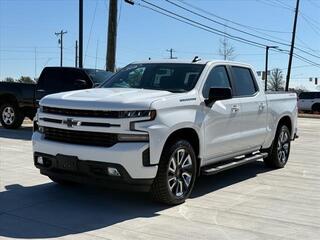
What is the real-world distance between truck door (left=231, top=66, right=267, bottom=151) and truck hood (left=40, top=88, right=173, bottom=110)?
1.83 meters

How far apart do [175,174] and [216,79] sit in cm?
178

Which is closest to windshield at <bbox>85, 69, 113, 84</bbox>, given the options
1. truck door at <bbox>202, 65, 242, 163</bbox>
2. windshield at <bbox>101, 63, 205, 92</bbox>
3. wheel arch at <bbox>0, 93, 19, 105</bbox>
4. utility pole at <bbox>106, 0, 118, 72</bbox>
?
wheel arch at <bbox>0, 93, 19, 105</bbox>

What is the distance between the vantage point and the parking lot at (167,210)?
18.5ft

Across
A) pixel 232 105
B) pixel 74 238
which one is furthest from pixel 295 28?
pixel 74 238

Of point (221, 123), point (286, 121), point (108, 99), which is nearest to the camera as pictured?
point (108, 99)

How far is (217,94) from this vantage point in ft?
23.6

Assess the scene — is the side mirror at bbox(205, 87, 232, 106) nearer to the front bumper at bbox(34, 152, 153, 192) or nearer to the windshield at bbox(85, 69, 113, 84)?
the front bumper at bbox(34, 152, 153, 192)

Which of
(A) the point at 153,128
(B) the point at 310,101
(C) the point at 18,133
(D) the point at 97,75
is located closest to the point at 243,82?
(A) the point at 153,128

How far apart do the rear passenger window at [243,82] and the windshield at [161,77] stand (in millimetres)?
974

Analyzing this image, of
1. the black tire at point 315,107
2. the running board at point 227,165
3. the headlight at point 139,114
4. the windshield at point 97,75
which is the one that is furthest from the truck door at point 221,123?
the black tire at point 315,107

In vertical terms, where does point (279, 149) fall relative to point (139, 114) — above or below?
below

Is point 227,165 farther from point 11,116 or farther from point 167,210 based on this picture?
point 11,116

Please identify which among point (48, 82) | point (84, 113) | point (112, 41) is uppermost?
point (112, 41)

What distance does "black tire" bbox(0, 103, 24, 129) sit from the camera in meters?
16.2
